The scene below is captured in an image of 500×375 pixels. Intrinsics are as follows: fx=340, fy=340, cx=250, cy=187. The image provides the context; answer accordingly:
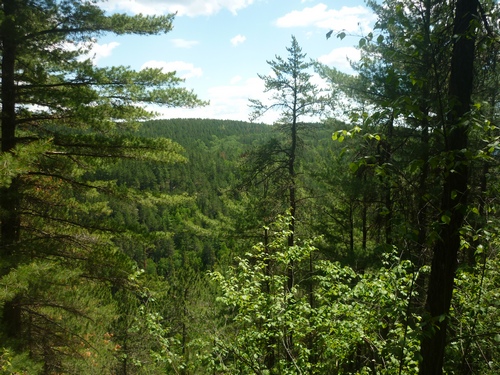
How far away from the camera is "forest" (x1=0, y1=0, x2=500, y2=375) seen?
229 centimetres

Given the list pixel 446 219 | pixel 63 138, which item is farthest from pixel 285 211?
pixel 446 219

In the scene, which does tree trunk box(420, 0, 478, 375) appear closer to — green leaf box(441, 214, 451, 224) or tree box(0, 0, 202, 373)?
green leaf box(441, 214, 451, 224)

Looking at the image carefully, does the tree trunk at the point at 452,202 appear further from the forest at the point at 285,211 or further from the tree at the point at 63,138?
the tree at the point at 63,138

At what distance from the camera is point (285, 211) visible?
23.6 ft

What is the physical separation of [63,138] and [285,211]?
14.8ft

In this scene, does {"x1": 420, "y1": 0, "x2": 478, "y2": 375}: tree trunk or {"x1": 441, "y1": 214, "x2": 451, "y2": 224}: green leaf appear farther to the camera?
{"x1": 420, "y1": 0, "x2": 478, "y2": 375}: tree trunk

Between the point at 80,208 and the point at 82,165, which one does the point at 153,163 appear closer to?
the point at 82,165

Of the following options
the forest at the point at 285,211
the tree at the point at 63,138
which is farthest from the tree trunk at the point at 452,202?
the tree at the point at 63,138

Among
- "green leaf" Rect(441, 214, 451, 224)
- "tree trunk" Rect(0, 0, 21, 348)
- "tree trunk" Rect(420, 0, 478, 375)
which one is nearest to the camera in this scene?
"green leaf" Rect(441, 214, 451, 224)

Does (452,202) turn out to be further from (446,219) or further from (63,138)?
(63,138)

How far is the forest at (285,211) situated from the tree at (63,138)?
0.03 meters

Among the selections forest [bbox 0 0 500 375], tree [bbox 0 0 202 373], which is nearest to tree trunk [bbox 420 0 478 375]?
forest [bbox 0 0 500 375]

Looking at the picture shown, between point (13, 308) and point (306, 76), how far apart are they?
31.9ft

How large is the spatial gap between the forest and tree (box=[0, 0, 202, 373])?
0.03 m
